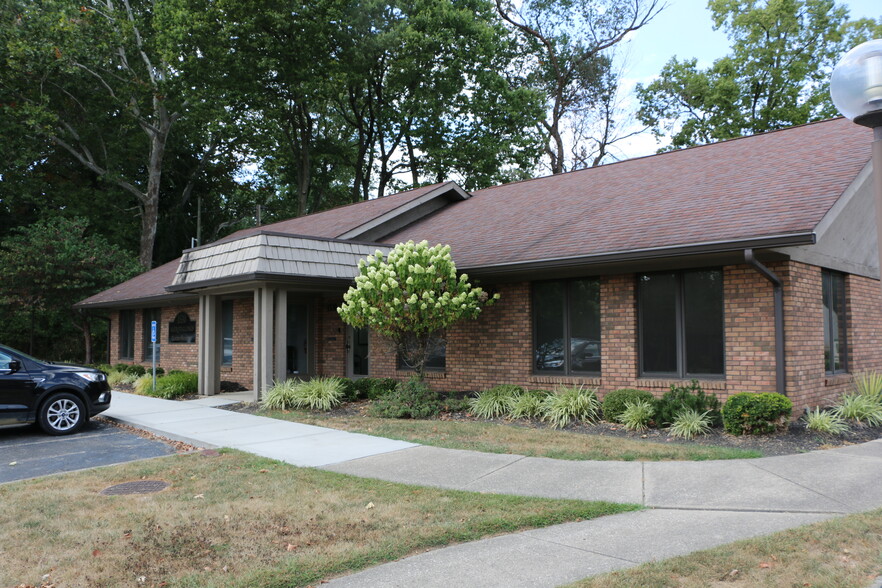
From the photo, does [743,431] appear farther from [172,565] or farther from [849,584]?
[172,565]

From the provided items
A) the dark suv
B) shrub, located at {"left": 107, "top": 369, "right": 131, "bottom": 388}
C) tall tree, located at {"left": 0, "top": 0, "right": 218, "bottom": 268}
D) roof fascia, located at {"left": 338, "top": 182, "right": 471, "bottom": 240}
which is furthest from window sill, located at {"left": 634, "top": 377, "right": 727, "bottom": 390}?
tall tree, located at {"left": 0, "top": 0, "right": 218, "bottom": 268}

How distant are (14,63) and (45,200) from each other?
8484 mm

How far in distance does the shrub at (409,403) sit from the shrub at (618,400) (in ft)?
9.92

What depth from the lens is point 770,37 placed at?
1198 inches

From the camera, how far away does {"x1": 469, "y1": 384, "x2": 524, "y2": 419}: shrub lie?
11320 millimetres

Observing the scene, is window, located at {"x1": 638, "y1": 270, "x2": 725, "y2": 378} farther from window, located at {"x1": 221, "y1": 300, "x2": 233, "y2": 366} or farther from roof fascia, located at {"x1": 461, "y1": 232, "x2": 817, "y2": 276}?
window, located at {"x1": 221, "y1": 300, "x2": 233, "y2": 366}

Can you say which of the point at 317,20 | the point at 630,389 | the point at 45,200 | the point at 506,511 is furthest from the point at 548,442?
the point at 45,200

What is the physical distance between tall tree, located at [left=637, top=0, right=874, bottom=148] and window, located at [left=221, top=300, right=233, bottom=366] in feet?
76.1

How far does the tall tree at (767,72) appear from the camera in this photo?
95.0 feet

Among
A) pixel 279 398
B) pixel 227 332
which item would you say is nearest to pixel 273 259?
pixel 279 398

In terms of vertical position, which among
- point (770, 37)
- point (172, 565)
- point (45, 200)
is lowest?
point (172, 565)

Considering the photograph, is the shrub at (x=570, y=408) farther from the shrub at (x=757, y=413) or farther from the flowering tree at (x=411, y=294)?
the flowering tree at (x=411, y=294)

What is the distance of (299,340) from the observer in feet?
57.9

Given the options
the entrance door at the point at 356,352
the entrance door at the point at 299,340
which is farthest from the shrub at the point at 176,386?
the entrance door at the point at 356,352
